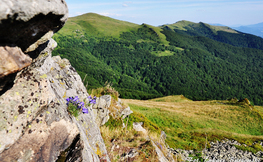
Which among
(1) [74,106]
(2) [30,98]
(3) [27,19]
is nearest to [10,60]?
Answer: (3) [27,19]

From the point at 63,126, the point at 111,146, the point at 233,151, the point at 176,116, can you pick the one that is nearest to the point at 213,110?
the point at 176,116

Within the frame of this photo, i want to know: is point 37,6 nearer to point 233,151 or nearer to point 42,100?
point 42,100

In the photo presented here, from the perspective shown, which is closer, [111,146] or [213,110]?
[111,146]

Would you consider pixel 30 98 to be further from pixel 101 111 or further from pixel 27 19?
pixel 101 111

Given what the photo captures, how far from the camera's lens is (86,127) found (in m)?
6.74

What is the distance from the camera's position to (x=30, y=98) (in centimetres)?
464

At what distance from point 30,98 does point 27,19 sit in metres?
2.48

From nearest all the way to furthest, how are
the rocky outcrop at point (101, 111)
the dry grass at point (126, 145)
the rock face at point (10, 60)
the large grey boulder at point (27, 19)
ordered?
the large grey boulder at point (27, 19), the rock face at point (10, 60), the dry grass at point (126, 145), the rocky outcrop at point (101, 111)

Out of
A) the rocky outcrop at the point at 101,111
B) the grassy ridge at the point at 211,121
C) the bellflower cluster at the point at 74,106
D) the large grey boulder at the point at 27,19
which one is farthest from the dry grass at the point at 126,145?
the grassy ridge at the point at 211,121

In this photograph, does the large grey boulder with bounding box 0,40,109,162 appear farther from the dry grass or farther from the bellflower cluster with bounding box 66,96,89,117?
the dry grass

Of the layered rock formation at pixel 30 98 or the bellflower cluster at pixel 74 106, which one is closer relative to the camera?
the layered rock formation at pixel 30 98

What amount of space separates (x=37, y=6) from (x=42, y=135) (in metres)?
3.51

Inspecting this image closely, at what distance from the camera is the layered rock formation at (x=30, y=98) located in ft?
10.8

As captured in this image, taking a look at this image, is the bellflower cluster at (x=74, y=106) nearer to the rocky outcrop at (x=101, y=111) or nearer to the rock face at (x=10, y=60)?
the rock face at (x=10, y=60)
